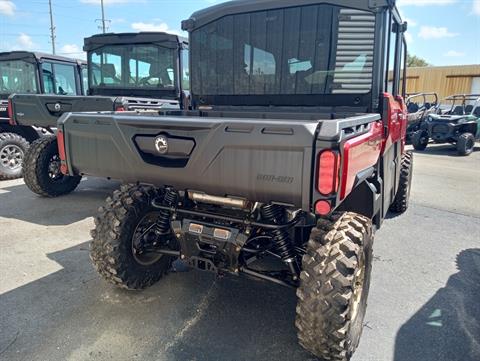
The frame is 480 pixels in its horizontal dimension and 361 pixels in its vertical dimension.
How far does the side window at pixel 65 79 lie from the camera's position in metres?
8.45

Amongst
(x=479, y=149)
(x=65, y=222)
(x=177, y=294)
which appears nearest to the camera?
(x=177, y=294)

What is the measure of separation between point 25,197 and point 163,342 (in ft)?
15.9

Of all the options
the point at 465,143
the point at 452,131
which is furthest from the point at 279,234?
the point at 452,131

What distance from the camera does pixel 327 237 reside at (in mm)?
2271

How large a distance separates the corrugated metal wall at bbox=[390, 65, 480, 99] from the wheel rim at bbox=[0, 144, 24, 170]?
27770mm

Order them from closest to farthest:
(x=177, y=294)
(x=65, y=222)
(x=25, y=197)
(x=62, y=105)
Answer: (x=177, y=294) < (x=65, y=222) < (x=62, y=105) < (x=25, y=197)

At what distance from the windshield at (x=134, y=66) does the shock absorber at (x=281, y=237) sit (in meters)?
4.66

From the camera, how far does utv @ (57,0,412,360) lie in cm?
202

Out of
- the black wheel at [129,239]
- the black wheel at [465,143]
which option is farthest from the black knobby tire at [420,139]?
the black wheel at [129,239]

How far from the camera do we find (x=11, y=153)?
7426 millimetres

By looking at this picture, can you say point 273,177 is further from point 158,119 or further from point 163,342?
point 163,342

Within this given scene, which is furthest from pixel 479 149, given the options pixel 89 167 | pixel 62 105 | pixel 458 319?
pixel 89 167

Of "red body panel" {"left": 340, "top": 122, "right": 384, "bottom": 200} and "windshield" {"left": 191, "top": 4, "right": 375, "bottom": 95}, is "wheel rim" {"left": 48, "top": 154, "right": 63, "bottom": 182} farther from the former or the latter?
"red body panel" {"left": 340, "top": 122, "right": 384, "bottom": 200}

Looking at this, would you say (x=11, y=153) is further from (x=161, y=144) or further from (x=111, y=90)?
(x=161, y=144)
